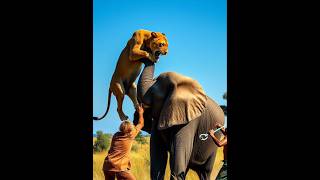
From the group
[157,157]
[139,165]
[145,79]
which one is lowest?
[139,165]

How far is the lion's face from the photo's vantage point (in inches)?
321

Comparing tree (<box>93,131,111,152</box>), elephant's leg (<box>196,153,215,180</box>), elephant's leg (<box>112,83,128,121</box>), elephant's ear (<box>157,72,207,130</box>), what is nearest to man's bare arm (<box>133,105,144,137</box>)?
elephant's ear (<box>157,72,207,130</box>)

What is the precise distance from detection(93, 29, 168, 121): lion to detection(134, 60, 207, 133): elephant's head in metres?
0.09

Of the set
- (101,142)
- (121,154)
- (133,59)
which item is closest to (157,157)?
(121,154)

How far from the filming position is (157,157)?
816cm

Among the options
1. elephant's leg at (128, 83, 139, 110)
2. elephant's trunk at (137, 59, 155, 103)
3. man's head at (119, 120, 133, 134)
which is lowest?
man's head at (119, 120, 133, 134)

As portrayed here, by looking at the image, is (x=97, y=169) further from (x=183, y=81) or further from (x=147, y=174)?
(x=183, y=81)

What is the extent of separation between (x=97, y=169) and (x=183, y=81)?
4.70 ft

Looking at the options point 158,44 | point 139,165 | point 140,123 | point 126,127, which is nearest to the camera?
point 126,127

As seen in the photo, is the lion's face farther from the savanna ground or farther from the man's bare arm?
the savanna ground

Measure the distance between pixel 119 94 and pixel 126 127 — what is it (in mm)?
505

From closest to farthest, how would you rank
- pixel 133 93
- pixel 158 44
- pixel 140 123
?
pixel 140 123 < pixel 158 44 < pixel 133 93

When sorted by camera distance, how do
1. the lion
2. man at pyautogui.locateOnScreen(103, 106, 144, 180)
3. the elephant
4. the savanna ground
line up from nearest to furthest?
man at pyautogui.locateOnScreen(103, 106, 144, 180) → the elephant → the lion → the savanna ground

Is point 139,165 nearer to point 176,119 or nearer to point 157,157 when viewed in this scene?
point 157,157
